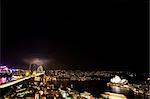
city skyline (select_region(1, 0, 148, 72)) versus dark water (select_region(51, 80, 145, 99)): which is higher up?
city skyline (select_region(1, 0, 148, 72))

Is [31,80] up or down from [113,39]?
down

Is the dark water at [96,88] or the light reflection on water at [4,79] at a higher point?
the light reflection on water at [4,79]

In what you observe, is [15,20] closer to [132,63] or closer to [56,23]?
[56,23]

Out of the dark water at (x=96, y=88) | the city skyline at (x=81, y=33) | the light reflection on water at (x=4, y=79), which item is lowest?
the dark water at (x=96, y=88)

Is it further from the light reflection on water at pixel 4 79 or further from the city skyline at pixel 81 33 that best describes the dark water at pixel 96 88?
the light reflection on water at pixel 4 79

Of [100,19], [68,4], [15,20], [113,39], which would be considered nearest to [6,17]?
[15,20]

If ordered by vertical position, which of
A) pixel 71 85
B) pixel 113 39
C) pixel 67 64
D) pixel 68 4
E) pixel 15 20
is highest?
pixel 68 4

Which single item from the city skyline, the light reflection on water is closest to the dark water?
the city skyline

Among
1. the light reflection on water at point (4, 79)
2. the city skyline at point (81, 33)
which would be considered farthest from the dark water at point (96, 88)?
the light reflection on water at point (4, 79)

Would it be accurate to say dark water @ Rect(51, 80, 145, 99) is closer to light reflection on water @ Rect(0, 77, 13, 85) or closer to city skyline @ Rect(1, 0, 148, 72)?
city skyline @ Rect(1, 0, 148, 72)

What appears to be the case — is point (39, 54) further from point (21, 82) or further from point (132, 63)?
point (132, 63)

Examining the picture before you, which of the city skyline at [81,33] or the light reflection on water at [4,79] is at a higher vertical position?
the city skyline at [81,33]
